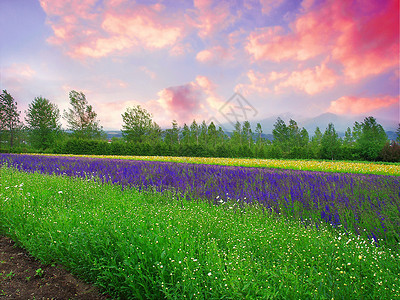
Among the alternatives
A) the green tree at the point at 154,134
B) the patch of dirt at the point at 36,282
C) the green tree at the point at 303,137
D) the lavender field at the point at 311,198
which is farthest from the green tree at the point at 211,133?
the patch of dirt at the point at 36,282

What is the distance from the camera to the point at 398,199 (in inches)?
167

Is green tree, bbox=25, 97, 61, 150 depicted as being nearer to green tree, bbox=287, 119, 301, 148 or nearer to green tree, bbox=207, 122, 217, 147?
green tree, bbox=207, 122, 217, 147

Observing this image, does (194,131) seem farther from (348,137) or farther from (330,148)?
(348,137)

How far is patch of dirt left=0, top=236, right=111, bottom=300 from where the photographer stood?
234 cm

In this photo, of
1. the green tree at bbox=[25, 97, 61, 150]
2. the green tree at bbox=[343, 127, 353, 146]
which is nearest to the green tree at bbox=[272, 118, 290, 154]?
the green tree at bbox=[343, 127, 353, 146]

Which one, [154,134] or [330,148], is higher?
[154,134]

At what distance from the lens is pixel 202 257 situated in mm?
2305

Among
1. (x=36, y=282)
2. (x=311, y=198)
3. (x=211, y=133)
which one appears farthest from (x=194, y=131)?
(x=36, y=282)

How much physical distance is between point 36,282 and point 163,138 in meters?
50.6

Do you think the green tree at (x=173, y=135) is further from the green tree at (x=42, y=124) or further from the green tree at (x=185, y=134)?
the green tree at (x=42, y=124)

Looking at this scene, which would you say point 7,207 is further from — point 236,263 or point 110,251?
point 236,263

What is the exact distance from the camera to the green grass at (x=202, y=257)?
5.98 ft

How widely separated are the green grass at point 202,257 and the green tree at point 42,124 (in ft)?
126

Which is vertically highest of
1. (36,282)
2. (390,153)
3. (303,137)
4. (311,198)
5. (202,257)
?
(303,137)
